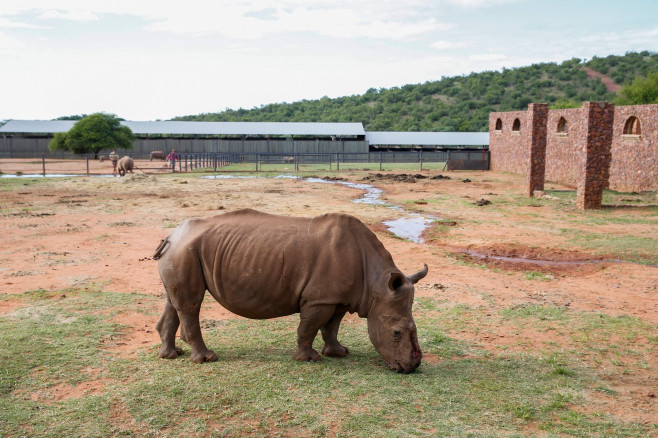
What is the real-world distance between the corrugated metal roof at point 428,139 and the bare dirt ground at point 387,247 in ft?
102

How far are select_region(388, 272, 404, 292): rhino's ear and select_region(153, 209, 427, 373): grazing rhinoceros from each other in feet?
0.03

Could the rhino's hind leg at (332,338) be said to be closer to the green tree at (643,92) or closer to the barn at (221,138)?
the barn at (221,138)

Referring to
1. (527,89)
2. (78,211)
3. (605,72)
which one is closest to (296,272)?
(78,211)

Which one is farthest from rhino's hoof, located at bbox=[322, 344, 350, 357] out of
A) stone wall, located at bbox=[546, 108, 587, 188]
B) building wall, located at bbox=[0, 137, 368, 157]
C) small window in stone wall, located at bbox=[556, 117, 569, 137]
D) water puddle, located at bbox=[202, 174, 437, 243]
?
building wall, located at bbox=[0, 137, 368, 157]

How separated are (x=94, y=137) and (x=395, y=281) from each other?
5374 centimetres

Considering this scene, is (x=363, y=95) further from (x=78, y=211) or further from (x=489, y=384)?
(x=489, y=384)

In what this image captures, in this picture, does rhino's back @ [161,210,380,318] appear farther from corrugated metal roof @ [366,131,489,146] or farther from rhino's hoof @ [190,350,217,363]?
corrugated metal roof @ [366,131,489,146]

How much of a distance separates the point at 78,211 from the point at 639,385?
1736cm

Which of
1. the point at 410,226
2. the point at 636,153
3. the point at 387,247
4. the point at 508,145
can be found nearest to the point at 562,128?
the point at 636,153

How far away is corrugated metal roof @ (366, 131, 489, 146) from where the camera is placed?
183 ft

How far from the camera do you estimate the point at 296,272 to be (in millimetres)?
5883

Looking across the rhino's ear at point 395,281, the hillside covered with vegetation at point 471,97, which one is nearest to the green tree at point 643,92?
the hillside covered with vegetation at point 471,97

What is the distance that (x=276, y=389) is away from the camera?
5258 millimetres

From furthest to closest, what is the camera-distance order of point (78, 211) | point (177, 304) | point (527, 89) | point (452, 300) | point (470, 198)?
1. point (527, 89)
2. point (470, 198)
3. point (78, 211)
4. point (452, 300)
5. point (177, 304)
